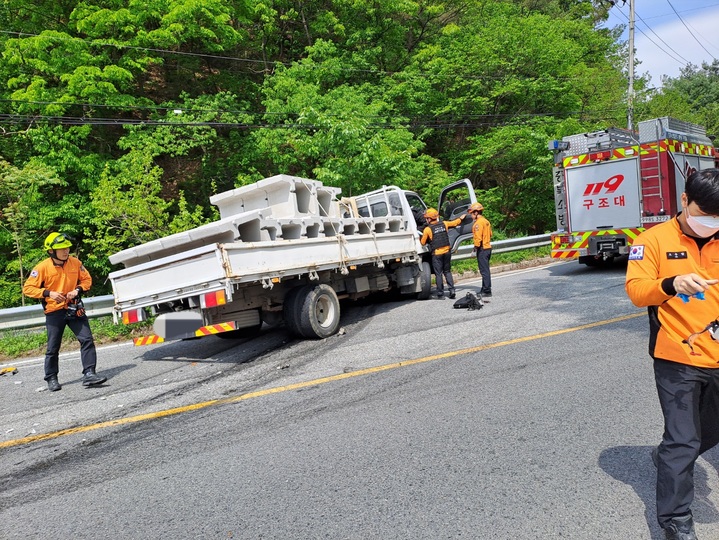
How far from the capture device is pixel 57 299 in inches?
235

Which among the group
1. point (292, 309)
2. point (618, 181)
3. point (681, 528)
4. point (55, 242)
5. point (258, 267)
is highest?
point (618, 181)

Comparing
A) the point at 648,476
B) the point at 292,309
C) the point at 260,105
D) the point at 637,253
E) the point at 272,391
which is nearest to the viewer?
the point at 637,253

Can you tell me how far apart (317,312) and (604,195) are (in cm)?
787

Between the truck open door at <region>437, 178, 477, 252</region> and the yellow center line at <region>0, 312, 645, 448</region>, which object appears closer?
the yellow center line at <region>0, 312, 645, 448</region>

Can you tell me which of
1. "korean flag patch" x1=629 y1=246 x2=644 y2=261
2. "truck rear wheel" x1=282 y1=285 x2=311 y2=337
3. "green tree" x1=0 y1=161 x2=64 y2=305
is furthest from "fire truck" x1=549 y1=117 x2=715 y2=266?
"green tree" x1=0 y1=161 x2=64 y2=305

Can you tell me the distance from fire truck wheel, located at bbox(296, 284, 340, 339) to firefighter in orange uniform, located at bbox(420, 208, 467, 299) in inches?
124

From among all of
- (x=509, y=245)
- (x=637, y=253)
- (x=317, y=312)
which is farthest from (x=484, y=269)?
(x=637, y=253)

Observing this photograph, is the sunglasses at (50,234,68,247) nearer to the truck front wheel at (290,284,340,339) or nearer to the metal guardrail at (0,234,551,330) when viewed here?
the truck front wheel at (290,284,340,339)

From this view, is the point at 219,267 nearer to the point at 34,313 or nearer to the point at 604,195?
the point at 34,313

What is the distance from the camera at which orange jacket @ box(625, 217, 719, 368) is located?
7.87 feet

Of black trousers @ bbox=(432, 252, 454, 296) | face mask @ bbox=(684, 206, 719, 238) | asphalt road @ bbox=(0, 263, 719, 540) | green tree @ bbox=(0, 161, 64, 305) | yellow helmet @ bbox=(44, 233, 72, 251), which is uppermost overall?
green tree @ bbox=(0, 161, 64, 305)

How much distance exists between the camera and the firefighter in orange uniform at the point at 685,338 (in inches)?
93.2

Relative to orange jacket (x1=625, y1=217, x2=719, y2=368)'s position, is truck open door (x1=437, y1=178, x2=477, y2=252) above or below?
above

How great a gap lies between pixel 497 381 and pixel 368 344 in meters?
2.47
